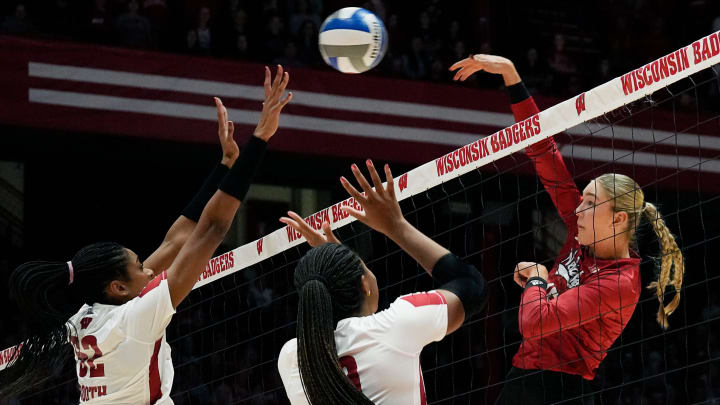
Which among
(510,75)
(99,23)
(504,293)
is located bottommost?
(510,75)

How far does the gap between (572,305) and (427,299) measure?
123 centimetres

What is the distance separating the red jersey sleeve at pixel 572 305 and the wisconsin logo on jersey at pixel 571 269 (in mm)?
201

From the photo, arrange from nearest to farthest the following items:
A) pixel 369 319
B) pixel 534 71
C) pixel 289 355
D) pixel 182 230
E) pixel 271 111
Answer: pixel 369 319, pixel 289 355, pixel 271 111, pixel 182 230, pixel 534 71

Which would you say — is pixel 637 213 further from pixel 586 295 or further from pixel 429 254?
pixel 429 254

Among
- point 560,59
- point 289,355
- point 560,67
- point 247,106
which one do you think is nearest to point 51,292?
point 289,355

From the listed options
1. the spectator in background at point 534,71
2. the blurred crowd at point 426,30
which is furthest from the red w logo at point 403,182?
the spectator in background at point 534,71

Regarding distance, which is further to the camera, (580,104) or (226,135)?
(580,104)

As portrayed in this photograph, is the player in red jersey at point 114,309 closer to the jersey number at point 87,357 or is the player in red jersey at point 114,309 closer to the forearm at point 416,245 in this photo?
the jersey number at point 87,357

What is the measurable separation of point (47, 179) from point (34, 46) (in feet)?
9.91

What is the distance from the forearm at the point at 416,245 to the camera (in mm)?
3247

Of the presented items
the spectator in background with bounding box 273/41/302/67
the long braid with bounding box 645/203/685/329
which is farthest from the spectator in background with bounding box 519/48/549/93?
the long braid with bounding box 645/203/685/329

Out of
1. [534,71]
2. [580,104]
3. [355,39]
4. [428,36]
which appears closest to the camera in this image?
[580,104]

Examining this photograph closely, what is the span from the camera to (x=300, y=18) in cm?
1413

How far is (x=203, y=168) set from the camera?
13945 millimetres
